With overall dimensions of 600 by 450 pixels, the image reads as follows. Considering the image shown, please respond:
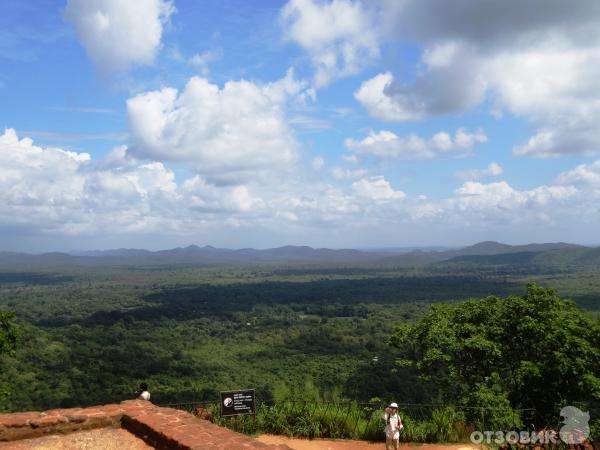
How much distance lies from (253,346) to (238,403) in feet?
199

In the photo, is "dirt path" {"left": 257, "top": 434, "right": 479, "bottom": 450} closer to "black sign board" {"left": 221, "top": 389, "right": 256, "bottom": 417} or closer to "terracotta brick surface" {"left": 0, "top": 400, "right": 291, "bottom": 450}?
"black sign board" {"left": 221, "top": 389, "right": 256, "bottom": 417}

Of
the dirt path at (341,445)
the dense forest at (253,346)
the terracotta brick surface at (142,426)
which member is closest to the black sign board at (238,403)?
the dirt path at (341,445)

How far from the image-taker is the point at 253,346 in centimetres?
7038

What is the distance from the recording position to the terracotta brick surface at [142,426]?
709 centimetres

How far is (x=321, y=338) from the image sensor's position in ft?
247

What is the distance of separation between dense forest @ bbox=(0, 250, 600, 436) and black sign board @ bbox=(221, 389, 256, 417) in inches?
133

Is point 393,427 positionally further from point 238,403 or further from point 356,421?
point 238,403

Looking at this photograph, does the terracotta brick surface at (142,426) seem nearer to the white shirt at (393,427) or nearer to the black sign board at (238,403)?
the black sign board at (238,403)

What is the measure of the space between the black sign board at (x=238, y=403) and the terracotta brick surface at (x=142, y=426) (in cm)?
296

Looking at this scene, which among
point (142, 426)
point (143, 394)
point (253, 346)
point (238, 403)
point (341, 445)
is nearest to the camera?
point (142, 426)

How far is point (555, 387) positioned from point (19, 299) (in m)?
159

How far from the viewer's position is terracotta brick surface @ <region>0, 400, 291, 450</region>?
23.3ft

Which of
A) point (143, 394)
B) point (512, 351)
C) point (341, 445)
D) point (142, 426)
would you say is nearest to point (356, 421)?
point (341, 445)

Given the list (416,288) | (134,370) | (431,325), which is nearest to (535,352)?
(431,325)
